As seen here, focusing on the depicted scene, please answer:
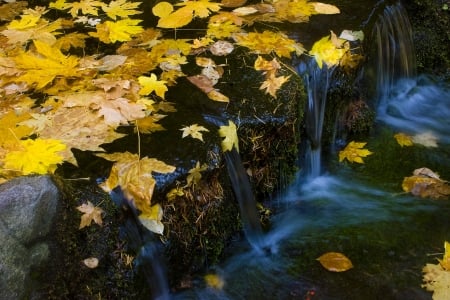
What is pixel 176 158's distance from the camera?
2.62m

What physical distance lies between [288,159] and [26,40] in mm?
2353

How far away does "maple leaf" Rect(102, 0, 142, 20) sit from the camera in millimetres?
4156

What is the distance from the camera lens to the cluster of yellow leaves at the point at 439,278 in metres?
2.59

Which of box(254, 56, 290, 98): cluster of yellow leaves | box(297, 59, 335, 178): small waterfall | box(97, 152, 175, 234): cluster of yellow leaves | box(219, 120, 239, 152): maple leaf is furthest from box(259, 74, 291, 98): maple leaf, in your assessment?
box(97, 152, 175, 234): cluster of yellow leaves

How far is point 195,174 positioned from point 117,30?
1909mm

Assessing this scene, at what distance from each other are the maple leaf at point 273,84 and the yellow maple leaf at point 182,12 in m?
1.12

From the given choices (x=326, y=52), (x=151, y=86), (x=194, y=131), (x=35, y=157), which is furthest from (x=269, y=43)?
(x=35, y=157)

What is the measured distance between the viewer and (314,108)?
11.6 ft

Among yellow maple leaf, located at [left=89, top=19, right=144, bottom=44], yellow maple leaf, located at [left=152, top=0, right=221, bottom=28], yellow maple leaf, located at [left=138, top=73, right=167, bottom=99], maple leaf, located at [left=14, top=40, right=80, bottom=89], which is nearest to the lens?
yellow maple leaf, located at [left=138, top=73, right=167, bottom=99]

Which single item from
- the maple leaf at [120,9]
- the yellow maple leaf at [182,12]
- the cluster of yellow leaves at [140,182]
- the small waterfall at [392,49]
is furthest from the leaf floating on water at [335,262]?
the maple leaf at [120,9]

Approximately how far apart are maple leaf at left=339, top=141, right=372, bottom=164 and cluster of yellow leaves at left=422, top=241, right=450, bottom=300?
3.85 feet

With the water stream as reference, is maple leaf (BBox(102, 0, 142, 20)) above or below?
above

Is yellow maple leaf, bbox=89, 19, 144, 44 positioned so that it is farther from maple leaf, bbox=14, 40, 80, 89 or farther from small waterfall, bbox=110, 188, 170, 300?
small waterfall, bbox=110, 188, 170, 300

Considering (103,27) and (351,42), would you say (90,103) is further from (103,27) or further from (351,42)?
(351,42)
